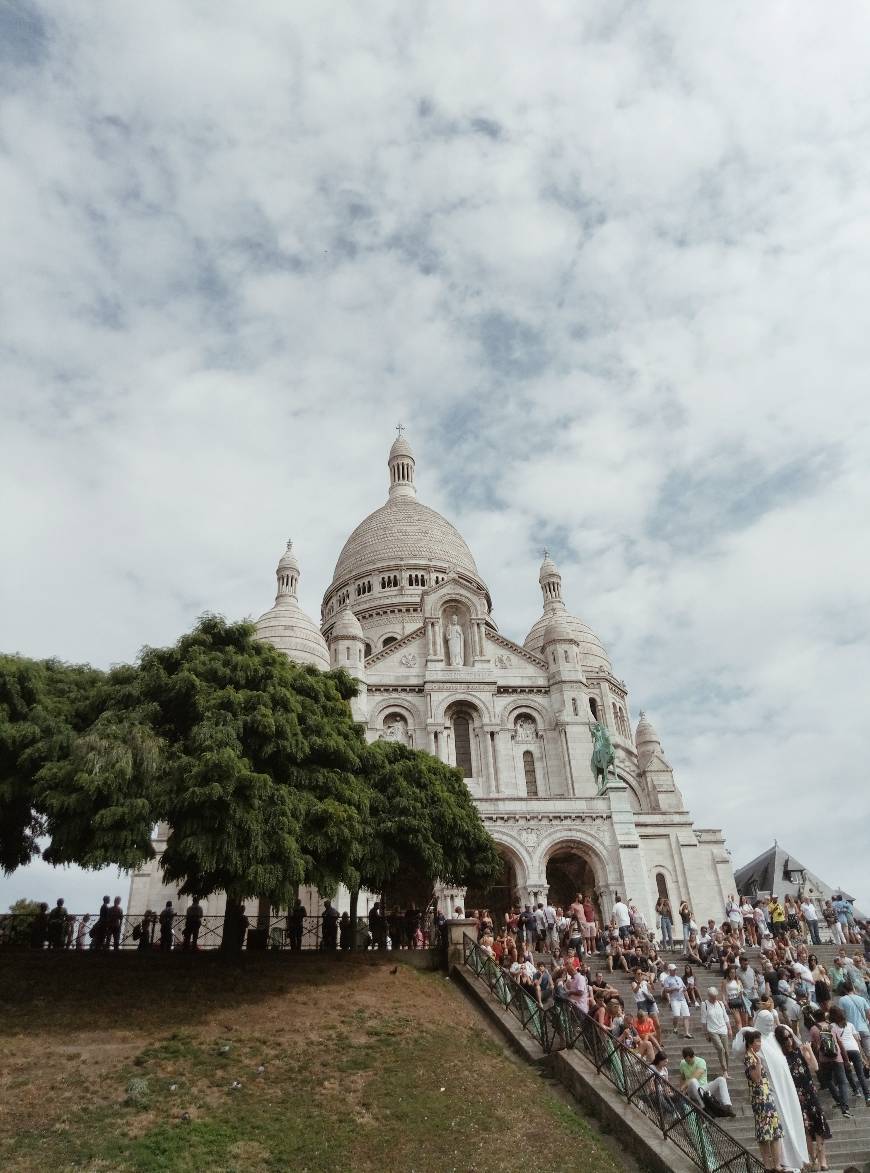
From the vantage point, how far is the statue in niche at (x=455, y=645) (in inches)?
1719

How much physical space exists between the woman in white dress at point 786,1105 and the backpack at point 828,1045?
5.61ft

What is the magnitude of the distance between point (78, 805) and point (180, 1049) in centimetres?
537

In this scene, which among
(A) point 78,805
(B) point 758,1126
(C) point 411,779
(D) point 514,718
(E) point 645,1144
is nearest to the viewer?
(B) point 758,1126

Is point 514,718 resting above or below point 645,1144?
above

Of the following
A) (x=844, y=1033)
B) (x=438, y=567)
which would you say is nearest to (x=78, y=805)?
(x=844, y=1033)

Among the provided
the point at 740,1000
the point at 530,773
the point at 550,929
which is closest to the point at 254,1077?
the point at 740,1000

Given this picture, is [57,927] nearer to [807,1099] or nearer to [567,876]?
[807,1099]

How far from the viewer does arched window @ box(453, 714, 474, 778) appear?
135 feet

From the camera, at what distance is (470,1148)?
41.0 ft

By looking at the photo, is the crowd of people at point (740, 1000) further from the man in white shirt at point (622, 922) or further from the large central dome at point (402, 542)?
the large central dome at point (402, 542)

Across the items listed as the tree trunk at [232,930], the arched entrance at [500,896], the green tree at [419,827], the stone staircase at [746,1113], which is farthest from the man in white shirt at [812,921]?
the tree trunk at [232,930]

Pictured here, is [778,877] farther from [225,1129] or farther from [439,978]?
[225,1129]

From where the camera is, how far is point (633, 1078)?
13406 millimetres

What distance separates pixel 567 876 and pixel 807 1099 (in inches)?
1012
